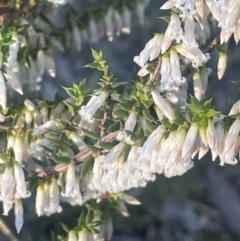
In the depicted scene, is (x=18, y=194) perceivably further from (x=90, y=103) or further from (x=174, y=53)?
(x=174, y=53)

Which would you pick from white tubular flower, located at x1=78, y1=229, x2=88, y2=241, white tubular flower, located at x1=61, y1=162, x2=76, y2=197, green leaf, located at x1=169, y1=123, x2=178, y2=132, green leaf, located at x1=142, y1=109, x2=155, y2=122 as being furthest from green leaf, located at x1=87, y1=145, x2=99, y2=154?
white tubular flower, located at x1=78, y1=229, x2=88, y2=241

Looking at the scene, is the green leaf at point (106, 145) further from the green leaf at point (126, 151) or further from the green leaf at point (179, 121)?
the green leaf at point (179, 121)

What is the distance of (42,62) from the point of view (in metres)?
2.16

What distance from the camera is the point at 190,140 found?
4.67ft

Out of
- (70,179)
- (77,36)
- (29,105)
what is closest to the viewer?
(70,179)

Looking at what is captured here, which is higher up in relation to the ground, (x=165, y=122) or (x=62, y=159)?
(x=165, y=122)

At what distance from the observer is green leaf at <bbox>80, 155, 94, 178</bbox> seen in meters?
1.69

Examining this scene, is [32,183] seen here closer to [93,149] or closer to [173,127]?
[93,149]

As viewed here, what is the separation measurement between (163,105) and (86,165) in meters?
0.34

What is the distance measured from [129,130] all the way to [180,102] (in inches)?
7.8

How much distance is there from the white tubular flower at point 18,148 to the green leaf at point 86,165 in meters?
0.26

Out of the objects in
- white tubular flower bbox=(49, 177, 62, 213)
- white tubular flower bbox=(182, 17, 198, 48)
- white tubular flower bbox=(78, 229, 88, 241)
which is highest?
white tubular flower bbox=(182, 17, 198, 48)

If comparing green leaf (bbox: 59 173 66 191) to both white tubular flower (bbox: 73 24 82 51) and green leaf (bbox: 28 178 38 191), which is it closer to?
green leaf (bbox: 28 178 38 191)

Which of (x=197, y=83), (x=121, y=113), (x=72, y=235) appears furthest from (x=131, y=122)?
(x=72, y=235)
